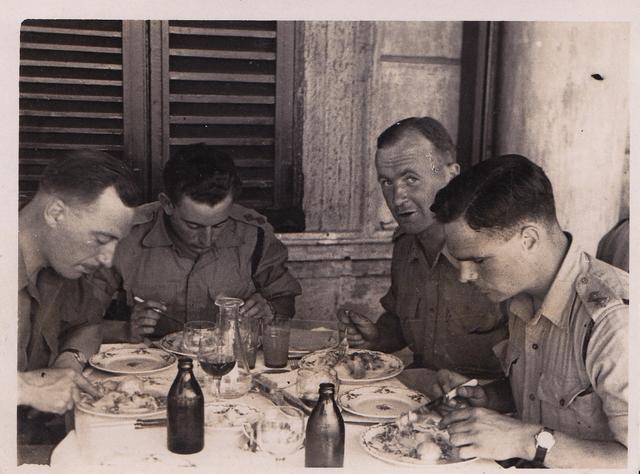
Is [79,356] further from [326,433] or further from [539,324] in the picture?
[539,324]

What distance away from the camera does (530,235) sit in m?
1.56

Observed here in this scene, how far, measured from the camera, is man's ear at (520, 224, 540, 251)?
155 centimetres

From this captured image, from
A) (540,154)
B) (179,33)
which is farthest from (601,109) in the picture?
(179,33)

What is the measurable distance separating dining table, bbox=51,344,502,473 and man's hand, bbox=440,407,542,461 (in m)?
0.02

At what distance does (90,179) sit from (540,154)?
4.46 feet

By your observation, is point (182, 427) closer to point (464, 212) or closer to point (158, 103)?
point (464, 212)

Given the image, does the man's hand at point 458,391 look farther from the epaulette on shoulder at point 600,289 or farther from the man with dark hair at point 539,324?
the epaulette on shoulder at point 600,289

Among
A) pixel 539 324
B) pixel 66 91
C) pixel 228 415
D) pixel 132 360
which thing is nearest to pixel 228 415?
pixel 228 415

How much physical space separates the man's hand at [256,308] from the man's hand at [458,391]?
0.64m

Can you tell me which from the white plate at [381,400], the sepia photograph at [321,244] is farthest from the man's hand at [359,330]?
the white plate at [381,400]

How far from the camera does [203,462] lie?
135 centimetres

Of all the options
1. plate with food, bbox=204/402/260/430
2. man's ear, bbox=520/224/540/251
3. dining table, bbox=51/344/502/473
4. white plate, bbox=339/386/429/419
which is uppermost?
man's ear, bbox=520/224/540/251

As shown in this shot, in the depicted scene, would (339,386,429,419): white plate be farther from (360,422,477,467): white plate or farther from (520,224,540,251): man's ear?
(520,224,540,251): man's ear

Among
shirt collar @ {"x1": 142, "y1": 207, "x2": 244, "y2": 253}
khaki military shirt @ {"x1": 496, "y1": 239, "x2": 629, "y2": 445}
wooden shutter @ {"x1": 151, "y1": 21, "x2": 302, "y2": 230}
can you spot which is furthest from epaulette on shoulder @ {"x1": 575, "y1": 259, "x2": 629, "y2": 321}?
shirt collar @ {"x1": 142, "y1": 207, "x2": 244, "y2": 253}
